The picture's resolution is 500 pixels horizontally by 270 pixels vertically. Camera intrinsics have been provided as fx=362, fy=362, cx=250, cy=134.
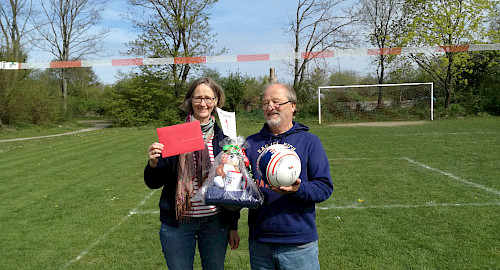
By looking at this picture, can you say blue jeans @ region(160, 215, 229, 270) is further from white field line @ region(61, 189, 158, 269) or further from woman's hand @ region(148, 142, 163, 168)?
white field line @ region(61, 189, 158, 269)

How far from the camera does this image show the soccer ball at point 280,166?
192cm

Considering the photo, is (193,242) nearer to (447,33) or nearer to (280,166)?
(280,166)

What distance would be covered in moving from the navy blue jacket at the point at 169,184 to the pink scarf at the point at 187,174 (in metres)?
0.05

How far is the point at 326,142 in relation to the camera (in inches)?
536

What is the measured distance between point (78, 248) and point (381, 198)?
469 centimetres

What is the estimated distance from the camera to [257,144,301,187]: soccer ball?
1.92 meters

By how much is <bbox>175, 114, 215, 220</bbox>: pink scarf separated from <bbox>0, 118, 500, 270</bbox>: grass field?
2.01 m

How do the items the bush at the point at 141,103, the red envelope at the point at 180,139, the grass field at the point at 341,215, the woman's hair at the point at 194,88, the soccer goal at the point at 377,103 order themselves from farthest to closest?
the bush at the point at 141,103 < the soccer goal at the point at 377,103 < the grass field at the point at 341,215 < the woman's hair at the point at 194,88 < the red envelope at the point at 180,139

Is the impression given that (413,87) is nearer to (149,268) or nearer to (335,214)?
(335,214)

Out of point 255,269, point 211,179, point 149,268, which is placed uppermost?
point 211,179

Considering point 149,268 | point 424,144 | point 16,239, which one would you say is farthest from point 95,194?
point 424,144

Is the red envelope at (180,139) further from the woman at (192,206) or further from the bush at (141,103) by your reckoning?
the bush at (141,103)

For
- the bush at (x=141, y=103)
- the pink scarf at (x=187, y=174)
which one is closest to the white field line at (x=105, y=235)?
the pink scarf at (x=187, y=174)

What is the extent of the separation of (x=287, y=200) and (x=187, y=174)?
669mm
